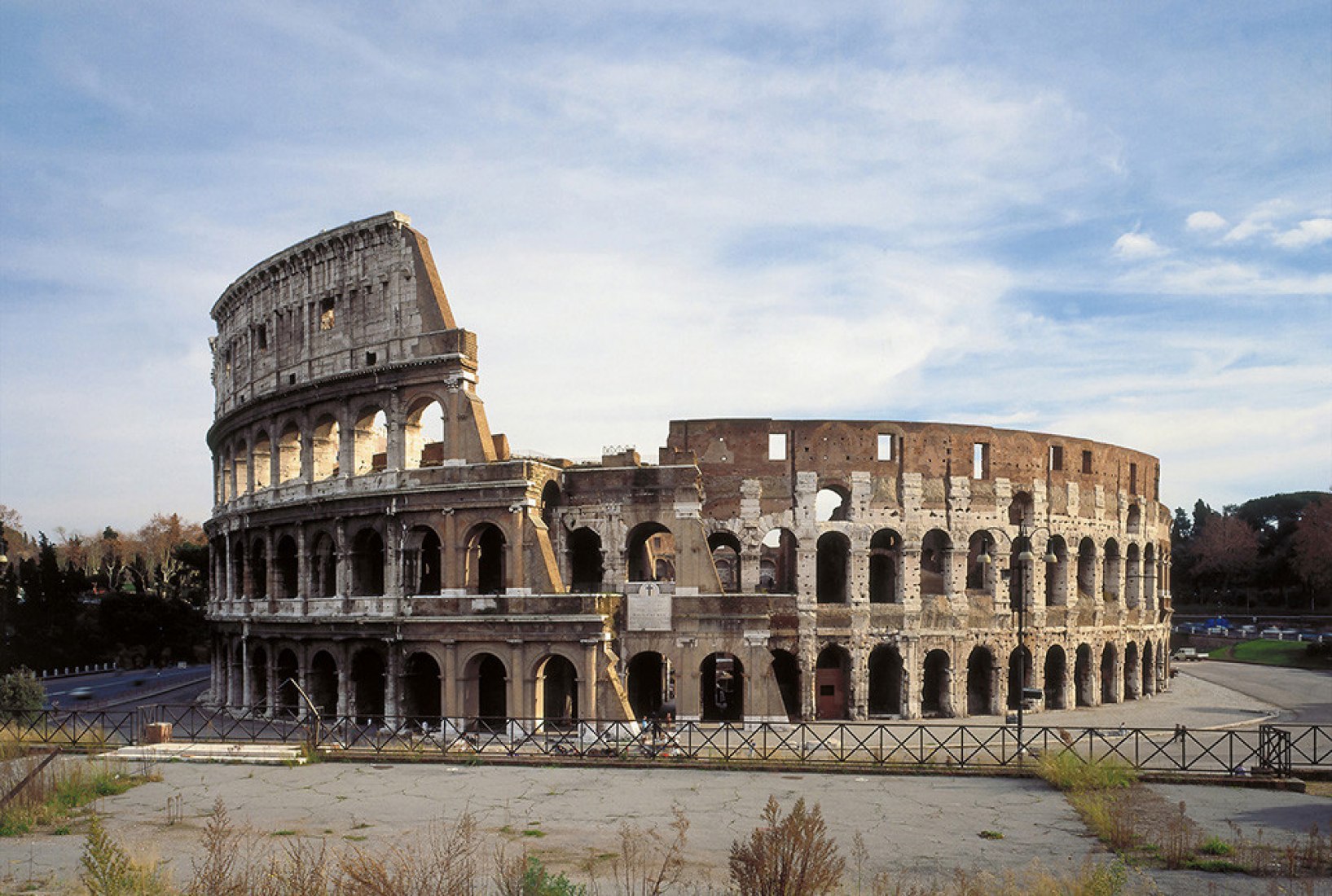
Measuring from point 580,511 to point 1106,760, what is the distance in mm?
16936

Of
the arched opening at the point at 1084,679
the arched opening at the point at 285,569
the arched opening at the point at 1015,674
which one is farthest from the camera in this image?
the arched opening at the point at 1084,679

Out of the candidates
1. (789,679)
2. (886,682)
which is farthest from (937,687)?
(789,679)

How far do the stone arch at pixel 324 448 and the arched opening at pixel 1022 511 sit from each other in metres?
24.2

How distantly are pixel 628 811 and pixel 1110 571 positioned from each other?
98.7 feet

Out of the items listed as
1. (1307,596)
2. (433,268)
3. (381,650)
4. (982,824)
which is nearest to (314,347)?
(433,268)

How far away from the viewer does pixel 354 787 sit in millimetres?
20016

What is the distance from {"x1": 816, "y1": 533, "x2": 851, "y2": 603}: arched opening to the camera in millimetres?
37188

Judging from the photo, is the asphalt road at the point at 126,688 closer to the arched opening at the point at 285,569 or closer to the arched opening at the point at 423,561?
the arched opening at the point at 285,569

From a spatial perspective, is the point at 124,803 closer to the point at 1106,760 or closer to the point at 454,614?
the point at 454,614

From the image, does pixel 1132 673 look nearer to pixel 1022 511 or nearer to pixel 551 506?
pixel 1022 511

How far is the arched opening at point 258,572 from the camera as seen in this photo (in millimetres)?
36594

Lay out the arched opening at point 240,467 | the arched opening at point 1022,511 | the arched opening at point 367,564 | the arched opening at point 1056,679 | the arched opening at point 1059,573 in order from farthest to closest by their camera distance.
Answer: the arched opening at point 240,467 → the arched opening at point 1059,573 → the arched opening at point 1056,679 → the arched opening at point 1022,511 → the arched opening at point 367,564

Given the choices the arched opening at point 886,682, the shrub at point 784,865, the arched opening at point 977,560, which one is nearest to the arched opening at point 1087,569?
the arched opening at point 977,560

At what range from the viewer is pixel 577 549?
117ft
